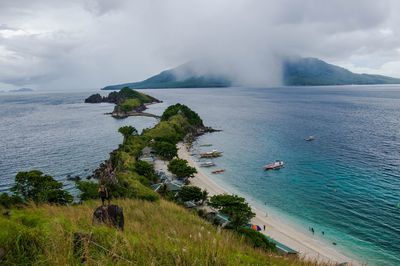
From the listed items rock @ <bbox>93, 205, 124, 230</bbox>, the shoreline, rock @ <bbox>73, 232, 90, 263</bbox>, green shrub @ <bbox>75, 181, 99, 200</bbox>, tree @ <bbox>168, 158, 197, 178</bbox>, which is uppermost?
rock @ <bbox>73, 232, 90, 263</bbox>

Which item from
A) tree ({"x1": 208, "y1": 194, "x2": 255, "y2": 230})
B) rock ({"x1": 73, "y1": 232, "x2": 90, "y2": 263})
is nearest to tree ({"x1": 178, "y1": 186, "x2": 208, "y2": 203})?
tree ({"x1": 208, "y1": 194, "x2": 255, "y2": 230})

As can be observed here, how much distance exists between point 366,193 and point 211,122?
8050cm

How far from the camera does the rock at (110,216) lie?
805cm

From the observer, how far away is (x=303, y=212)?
41.5 m

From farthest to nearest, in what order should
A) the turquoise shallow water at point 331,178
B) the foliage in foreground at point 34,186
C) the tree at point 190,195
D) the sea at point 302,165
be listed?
the tree at point 190,195 → the foliage in foreground at point 34,186 → the sea at point 302,165 → the turquoise shallow water at point 331,178

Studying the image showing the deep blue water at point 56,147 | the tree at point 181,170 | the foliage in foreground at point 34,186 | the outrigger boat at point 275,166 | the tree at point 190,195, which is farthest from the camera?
the outrigger boat at point 275,166

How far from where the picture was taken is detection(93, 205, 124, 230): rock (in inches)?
317

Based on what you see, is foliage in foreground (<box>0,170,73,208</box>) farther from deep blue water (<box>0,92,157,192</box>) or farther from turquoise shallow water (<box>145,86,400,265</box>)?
turquoise shallow water (<box>145,86,400,265</box>)

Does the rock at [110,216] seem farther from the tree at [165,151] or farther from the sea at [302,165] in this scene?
the tree at [165,151]

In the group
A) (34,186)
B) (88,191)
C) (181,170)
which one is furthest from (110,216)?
(181,170)

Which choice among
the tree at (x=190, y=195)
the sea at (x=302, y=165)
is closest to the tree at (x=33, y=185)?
the sea at (x=302, y=165)

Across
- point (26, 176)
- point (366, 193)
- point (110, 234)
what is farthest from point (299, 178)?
point (110, 234)

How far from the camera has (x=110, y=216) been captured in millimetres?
8180

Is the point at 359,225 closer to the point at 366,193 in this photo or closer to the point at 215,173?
the point at 366,193
